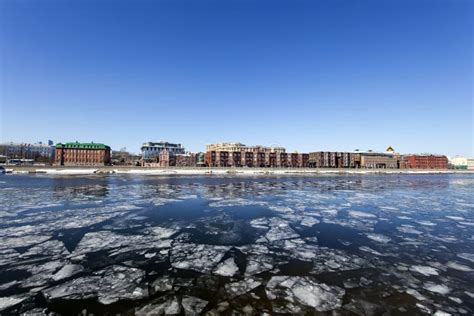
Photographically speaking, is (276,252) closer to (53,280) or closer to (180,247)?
(180,247)

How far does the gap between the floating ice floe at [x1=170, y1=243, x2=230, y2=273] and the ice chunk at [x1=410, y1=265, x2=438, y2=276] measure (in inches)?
188

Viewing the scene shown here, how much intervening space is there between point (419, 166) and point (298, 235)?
165905mm

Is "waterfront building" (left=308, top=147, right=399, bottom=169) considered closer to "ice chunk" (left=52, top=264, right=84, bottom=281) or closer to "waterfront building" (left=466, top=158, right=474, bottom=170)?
"waterfront building" (left=466, top=158, right=474, bottom=170)

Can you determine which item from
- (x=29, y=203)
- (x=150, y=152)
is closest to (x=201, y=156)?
(x=150, y=152)

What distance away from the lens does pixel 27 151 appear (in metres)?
140

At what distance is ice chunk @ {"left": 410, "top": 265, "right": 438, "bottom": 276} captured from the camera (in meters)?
5.76

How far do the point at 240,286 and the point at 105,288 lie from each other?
8.76 ft

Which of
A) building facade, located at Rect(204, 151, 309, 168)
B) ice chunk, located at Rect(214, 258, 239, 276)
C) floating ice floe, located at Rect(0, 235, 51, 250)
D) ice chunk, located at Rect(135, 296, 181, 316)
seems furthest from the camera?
building facade, located at Rect(204, 151, 309, 168)

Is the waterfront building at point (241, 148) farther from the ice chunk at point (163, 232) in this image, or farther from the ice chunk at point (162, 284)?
the ice chunk at point (162, 284)

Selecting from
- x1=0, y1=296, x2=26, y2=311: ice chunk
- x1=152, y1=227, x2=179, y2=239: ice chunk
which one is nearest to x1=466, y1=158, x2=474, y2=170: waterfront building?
x1=152, y1=227, x2=179, y2=239: ice chunk

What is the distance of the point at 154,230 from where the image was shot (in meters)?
9.13

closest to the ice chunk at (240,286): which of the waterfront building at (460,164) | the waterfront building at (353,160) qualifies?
the waterfront building at (353,160)

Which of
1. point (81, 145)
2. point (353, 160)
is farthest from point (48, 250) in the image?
point (353, 160)

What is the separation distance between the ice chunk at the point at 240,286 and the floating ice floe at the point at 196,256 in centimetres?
87
